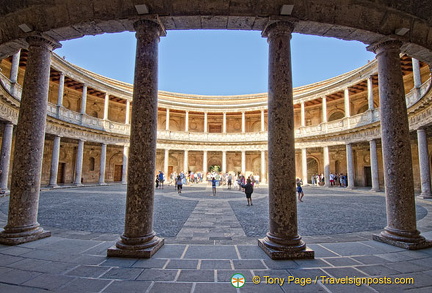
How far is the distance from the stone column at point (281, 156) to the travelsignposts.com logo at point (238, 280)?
0.78m

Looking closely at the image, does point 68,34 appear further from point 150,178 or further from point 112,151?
point 112,151

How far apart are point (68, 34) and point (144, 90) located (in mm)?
2337

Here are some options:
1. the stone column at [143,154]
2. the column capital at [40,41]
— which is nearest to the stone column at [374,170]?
the stone column at [143,154]

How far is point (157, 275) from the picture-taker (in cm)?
280

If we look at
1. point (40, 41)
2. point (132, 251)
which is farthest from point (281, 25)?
point (40, 41)

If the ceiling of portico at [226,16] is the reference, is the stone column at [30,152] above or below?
below

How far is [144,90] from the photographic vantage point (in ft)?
12.5

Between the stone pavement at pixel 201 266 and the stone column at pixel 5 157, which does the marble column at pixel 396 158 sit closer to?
the stone pavement at pixel 201 266

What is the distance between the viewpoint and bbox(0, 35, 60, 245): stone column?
4070 millimetres

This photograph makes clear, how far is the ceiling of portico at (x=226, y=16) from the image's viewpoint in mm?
3924

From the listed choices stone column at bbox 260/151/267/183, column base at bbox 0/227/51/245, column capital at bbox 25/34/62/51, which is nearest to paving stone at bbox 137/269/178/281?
column base at bbox 0/227/51/245

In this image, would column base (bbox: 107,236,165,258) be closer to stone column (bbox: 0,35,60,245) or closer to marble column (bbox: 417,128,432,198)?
stone column (bbox: 0,35,60,245)

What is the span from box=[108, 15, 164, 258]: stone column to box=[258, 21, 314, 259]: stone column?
197 cm

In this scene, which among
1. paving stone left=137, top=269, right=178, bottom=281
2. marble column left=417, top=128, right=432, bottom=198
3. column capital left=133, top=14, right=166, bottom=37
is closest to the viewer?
paving stone left=137, top=269, right=178, bottom=281
